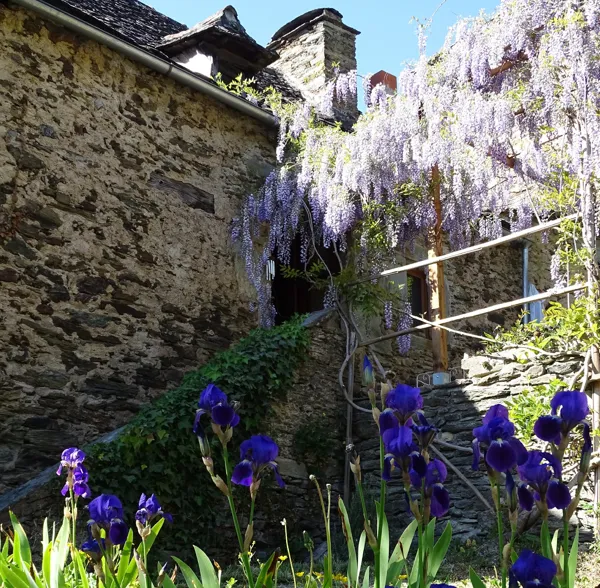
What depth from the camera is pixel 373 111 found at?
24.5 ft

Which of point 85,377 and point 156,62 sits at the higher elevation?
point 156,62

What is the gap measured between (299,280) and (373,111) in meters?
1.93

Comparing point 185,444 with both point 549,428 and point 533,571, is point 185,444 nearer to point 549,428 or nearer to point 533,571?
point 549,428

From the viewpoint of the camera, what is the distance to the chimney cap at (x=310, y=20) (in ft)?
31.9

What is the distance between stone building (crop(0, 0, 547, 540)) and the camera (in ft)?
18.1

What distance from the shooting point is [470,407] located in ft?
19.7

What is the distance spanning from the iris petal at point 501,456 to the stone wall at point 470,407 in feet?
13.7

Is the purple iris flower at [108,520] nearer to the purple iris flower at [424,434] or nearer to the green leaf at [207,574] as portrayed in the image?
the green leaf at [207,574]

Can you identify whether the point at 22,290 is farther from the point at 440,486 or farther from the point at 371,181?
the point at 440,486

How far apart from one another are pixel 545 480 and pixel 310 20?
904cm

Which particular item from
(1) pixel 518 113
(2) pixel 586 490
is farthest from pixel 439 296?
(2) pixel 586 490

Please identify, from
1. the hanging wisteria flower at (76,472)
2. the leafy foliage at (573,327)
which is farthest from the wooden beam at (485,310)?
the hanging wisteria flower at (76,472)

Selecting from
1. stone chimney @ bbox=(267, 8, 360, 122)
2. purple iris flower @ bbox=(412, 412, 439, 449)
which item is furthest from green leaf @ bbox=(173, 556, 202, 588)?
stone chimney @ bbox=(267, 8, 360, 122)

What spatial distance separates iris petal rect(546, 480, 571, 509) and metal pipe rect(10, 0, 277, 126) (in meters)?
5.40
